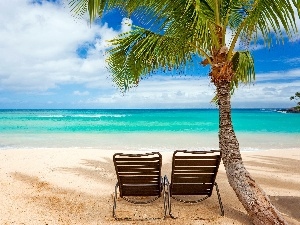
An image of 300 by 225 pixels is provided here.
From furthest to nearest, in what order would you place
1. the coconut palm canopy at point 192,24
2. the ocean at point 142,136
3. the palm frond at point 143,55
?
1. the ocean at point 142,136
2. the palm frond at point 143,55
3. the coconut palm canopy at point 192,24

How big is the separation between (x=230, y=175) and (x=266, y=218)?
714mm

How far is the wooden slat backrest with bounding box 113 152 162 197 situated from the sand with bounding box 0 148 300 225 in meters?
0.33

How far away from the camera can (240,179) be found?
4688 millimetres

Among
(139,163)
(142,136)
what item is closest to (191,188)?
(139,163)

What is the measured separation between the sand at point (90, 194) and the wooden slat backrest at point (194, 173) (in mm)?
353

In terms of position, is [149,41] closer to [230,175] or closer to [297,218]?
[230,175]

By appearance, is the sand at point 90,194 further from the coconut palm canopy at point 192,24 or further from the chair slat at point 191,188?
the coconut palm canopy at point 192,24

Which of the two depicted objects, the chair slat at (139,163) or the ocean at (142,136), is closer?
the chair slat at (139,163)

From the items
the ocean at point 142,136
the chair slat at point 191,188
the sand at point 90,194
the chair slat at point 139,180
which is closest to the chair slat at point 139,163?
the chair slat at point 139,180

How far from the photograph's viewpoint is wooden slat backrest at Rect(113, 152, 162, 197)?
15.7ft

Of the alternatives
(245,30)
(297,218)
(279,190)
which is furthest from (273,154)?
(245,30)

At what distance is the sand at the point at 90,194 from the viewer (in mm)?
4867

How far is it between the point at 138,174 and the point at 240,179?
4.59ft

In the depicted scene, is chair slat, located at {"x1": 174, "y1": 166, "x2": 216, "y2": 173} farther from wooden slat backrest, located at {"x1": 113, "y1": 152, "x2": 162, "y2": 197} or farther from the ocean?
the ocean
